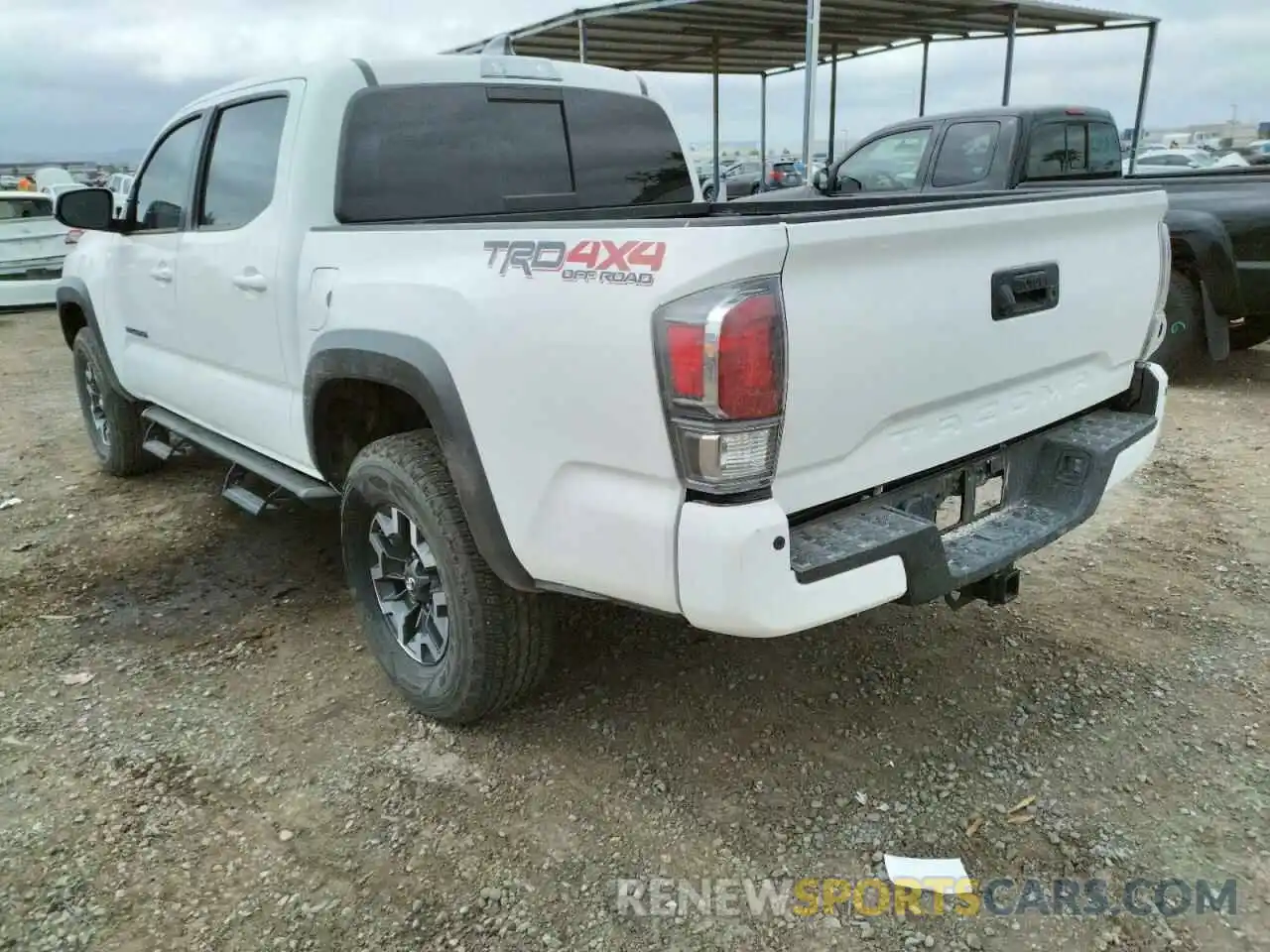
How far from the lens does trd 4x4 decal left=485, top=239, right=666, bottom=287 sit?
6.77ft

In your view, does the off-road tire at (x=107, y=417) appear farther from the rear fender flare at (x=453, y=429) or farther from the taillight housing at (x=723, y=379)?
the taillight housing at (x=723, y=379)

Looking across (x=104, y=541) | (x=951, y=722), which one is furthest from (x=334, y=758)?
(x=104, y=541)

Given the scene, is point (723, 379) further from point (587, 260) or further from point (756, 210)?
point (756, 210)

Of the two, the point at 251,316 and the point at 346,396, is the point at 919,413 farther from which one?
the point at 251,316

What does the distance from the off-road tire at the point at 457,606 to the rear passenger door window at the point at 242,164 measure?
1.16 meters

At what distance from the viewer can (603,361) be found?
7.04ft

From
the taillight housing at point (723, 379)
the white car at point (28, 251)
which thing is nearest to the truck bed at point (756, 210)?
the taillight housing at point (723, 379)

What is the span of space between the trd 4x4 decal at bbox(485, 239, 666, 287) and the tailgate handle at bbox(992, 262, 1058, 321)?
3.30ft

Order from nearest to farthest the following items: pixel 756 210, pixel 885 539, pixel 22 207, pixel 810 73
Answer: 1. pixel 885 539
2. pixel 756 210
3. pixel 810 73
4. pixel 22 207

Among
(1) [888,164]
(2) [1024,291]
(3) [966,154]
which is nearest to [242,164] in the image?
(2) [1024,291]

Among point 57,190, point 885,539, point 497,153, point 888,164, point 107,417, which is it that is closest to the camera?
point 885,539

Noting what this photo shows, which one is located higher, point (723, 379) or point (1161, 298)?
point (723, 379)

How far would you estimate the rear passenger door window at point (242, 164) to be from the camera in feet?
11.3

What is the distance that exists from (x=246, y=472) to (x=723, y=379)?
3.01 meters
